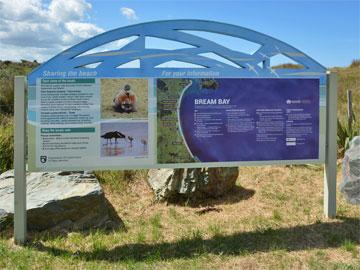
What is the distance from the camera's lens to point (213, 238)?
589cm

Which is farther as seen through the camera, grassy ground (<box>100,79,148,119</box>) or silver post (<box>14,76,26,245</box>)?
grassy ground (<box>100,79,148,119</box>)

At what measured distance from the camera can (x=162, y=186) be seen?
7410mm

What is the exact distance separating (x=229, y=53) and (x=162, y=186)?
2.44 m

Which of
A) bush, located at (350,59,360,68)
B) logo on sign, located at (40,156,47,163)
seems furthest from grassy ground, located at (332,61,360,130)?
logo on sign, located at (40,156,47,163)

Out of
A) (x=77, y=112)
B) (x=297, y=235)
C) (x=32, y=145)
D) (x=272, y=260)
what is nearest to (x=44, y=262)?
(x=32, y=145)

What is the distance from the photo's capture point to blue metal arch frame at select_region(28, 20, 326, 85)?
221 inches

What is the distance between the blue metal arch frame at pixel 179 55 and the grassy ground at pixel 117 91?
84 mm

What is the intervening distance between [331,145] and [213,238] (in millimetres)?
2069

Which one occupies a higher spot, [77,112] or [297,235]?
[77,112]

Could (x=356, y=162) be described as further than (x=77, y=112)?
Yes

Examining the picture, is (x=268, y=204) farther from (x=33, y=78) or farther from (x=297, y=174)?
(x=33, y=78)

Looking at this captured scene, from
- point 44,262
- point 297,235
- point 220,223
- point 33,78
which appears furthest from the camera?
point 220,223

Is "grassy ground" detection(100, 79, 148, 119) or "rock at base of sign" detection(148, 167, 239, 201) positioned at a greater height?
"grassy ground" detection(100, 79, 148, 119)

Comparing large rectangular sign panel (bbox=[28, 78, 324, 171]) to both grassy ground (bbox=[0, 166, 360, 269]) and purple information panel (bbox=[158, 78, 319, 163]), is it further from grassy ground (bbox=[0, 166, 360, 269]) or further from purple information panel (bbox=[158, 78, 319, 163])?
grassy ground (bbox=[0, 166, 360, 269])
